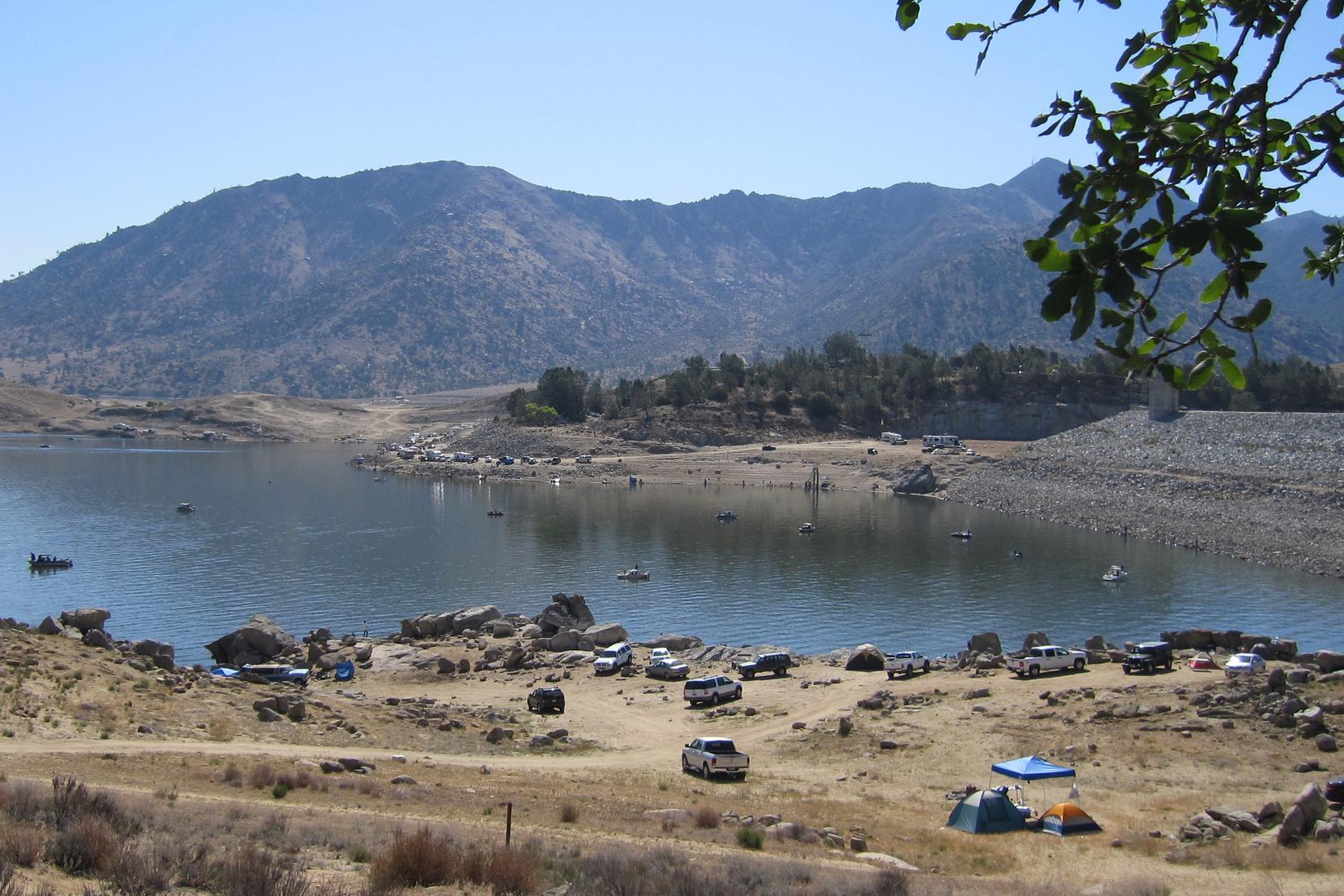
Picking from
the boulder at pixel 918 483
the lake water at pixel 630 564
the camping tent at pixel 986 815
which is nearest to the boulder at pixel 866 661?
the lake water at pixel 630 564

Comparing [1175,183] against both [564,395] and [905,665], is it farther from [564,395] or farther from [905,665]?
[564,395]

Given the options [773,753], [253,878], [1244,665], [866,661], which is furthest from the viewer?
[866,661]

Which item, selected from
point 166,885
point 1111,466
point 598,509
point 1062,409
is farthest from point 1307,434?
point 166,885

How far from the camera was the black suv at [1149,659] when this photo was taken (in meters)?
30.8

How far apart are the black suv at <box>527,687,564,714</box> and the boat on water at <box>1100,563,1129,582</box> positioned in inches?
1367

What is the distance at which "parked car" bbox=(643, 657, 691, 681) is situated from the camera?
35.2m

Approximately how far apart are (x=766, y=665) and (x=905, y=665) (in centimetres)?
457

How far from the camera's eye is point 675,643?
41.4 m

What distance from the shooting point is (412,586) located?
54219 millimetres

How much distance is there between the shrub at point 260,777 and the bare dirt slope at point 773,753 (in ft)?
0.45

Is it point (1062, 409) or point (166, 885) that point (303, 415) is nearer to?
point (1062, 409)

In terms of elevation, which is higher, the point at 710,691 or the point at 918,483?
the point at 918,483

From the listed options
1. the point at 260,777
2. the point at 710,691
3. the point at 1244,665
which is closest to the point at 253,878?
the point at 260,777

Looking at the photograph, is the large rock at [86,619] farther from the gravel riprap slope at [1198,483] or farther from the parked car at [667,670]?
the gravel riprap slope at [1198,483]
